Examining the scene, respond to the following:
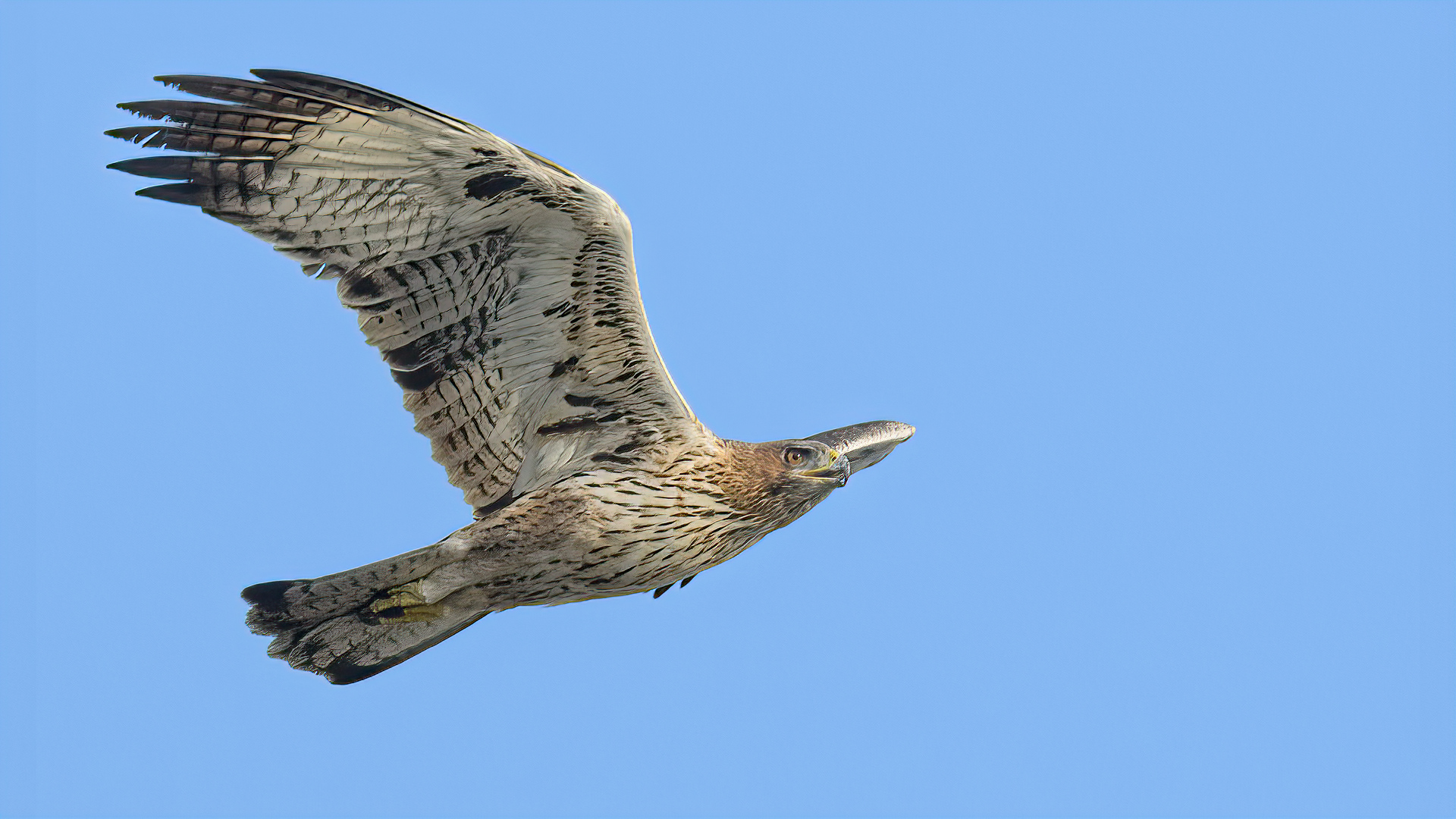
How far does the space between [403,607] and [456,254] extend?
2.23m

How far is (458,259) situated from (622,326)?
1.06m

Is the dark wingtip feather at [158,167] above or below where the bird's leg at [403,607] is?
above

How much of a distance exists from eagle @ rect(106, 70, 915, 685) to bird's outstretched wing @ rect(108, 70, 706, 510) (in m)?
0.01

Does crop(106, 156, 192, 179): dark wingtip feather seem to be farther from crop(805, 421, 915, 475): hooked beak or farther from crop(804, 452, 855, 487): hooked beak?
crop(805, 421, 915, 475): hooked beak

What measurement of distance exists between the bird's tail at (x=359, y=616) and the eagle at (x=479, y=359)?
1cm

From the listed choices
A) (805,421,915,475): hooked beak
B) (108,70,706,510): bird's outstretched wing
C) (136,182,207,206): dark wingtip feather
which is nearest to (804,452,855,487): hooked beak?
(805,421,915,475): hooked beak

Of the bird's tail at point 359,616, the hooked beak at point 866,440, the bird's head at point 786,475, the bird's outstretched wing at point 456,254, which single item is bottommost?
the bird's tail at point 359,616

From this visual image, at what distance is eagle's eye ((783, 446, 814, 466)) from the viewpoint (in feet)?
29.5

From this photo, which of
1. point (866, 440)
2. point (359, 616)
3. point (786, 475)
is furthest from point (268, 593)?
point (866, 440)

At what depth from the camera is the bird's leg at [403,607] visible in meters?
8.70

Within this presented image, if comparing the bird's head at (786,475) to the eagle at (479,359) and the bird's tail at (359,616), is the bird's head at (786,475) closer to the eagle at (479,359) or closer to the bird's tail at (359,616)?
the eagle at (479,359)

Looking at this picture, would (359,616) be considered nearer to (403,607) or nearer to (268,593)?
(403,607)

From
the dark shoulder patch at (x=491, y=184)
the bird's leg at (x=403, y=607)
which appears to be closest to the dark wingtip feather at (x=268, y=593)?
the bird's leg at (x=403, y=607)

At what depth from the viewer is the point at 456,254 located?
8.34 m
